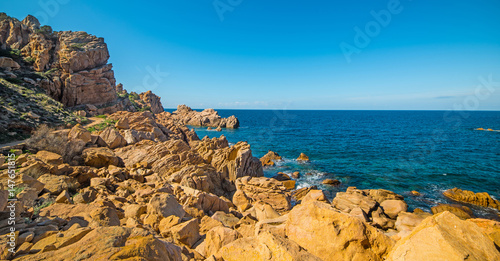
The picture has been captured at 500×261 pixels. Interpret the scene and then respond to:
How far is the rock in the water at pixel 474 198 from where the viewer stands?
76.7ft

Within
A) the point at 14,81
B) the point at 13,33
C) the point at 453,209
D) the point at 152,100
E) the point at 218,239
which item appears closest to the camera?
the point at 218,239

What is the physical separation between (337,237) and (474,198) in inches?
1159

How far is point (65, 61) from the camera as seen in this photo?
4478 centimetres

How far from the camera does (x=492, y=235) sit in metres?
6.13

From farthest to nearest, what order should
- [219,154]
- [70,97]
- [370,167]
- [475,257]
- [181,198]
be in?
[70,97] < [370,167] < [219,154] < [181,198] < [475,257]

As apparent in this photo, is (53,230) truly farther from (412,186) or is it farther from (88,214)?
(412,186)

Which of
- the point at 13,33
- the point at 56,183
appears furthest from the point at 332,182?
the point at 13,33

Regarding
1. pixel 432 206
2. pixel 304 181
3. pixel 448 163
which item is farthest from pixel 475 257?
pixel 448 163

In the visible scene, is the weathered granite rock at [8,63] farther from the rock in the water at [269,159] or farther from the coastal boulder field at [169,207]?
the rock in the water at [269,159]

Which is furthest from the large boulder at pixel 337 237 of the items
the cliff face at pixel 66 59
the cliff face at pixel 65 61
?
the cliff face at pixel 66 59

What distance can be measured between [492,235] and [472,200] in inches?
1050

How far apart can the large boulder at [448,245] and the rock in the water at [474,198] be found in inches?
1103

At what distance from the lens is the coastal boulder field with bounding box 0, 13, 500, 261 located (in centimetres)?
537

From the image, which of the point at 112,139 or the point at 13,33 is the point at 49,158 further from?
the point at 13,33
